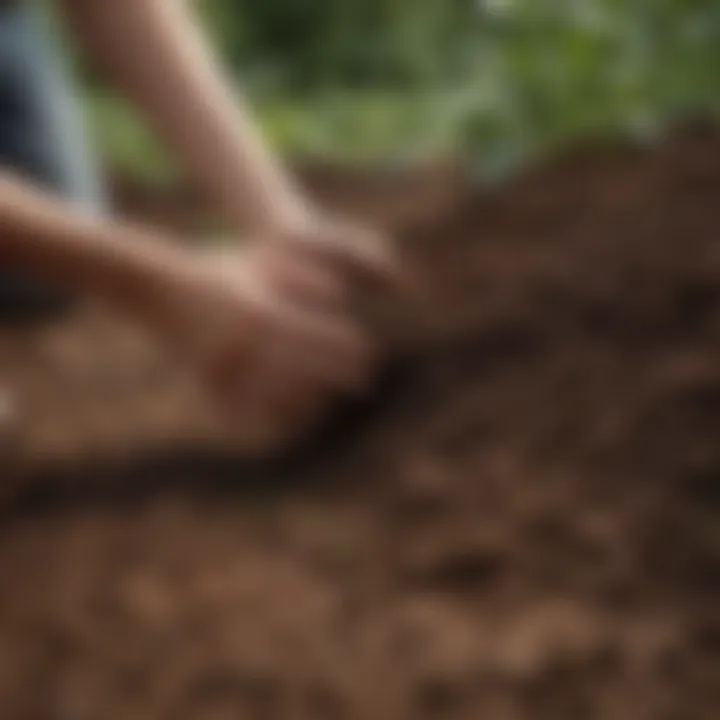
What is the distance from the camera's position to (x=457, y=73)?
154 cm

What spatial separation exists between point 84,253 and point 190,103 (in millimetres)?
264

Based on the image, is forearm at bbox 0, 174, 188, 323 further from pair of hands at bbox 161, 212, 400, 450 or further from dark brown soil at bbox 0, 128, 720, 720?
dark brown soil at bbox 0, 128, 720, 720

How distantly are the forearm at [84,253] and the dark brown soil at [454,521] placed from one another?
180 millimetres

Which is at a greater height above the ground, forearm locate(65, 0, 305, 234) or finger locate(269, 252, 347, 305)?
forearm locate(65, 0, 305, 234)

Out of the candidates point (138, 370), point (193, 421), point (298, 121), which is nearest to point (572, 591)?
point (193, 421)

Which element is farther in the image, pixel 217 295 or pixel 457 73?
pixel 457 73

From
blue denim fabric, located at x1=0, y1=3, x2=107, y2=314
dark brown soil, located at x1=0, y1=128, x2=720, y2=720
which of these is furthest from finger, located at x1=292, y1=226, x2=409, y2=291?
blue denim fabric, located at x1=0, y1=3, x2=107, y2=314

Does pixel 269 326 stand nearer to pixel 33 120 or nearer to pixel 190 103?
pixel 190 103

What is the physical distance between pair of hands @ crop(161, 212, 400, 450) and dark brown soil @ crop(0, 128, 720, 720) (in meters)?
0.09

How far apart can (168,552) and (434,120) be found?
2.72 ft

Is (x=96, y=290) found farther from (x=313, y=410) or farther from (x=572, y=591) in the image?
(x=572, y=591)

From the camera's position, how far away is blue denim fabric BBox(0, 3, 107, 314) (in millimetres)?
1475

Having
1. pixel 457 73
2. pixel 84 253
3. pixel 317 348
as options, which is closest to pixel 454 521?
pixel 317 348

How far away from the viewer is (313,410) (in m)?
1.08
